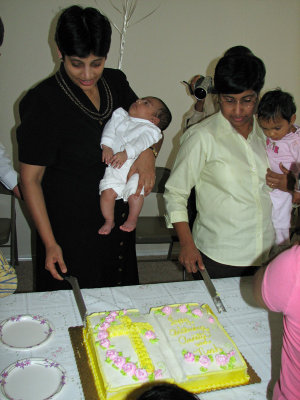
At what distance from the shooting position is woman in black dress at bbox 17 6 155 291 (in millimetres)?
1330

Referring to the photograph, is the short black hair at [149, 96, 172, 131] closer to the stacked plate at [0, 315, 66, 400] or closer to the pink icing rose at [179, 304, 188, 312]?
the pink icing rose at [179, 304, 188, 312]

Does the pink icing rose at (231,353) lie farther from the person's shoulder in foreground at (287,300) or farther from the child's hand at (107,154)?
the child's hand at (107,154)

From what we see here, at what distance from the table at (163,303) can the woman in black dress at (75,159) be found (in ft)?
0.48

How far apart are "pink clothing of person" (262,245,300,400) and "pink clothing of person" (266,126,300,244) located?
99 cm

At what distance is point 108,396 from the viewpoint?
967 mm

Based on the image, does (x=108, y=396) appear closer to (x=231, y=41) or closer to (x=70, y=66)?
(x=70, y=66)

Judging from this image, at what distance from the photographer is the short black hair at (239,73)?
4.70 ft

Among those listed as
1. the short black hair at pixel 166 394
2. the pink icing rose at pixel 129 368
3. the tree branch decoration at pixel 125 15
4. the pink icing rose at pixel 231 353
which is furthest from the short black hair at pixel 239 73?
the tree branch decoration at pixel 125 15

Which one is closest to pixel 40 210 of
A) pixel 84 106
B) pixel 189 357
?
pixel 84 106

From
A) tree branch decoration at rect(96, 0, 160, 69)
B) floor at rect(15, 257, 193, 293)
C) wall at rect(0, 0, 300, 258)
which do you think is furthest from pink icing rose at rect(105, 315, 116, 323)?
tree branch decoration at rect(96, 0, 160, 69)

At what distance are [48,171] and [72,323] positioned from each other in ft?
1.99

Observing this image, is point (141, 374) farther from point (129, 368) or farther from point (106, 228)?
point (106, 228)

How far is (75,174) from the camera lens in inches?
60.3

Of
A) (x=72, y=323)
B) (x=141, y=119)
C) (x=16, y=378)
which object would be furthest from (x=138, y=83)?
(x=16, y=378)
